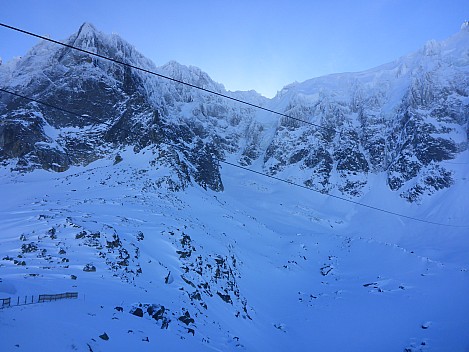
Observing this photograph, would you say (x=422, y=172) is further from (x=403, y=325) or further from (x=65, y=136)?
(x=65, y=136)

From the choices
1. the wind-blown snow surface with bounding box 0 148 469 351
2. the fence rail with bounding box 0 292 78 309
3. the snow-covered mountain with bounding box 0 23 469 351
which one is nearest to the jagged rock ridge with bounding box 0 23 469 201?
the snow-covered mountain with bounding box 0 23 469 351

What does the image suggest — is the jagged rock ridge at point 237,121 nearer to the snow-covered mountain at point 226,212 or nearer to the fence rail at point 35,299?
the snow-covered mountain at point 226,212

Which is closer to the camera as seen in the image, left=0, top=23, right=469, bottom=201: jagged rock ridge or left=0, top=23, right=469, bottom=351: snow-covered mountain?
left=0, top=23, right=469, bottom=351: snow-covered mountain

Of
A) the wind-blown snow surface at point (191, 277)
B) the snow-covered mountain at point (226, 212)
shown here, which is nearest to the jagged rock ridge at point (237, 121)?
the snow-covered mountain at point (226, 212)

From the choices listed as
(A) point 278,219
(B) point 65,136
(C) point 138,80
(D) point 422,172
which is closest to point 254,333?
(A) point 278,219

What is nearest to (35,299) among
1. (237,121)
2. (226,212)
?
(226,212)

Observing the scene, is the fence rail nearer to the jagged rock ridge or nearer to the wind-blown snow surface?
the wind-blown snow surface

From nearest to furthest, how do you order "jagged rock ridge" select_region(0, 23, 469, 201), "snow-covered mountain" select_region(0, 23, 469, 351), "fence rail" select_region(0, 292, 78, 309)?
1. "fence rail" select_region(0, 292, 78, 309)
2. "snow-covered mountain" select_region(0, 23, 469, 351)
3. "jagged rock ridge" select_region(0, 23, 469, 201)
